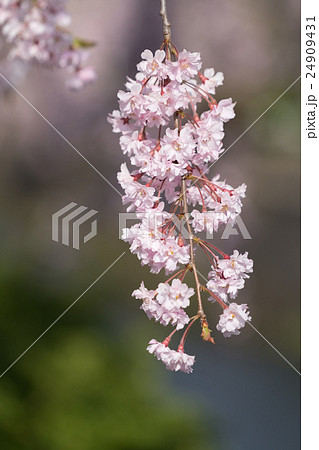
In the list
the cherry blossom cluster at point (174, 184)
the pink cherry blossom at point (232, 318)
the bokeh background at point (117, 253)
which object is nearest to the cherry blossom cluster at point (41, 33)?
the cherry blossom cluster at point (174, 184)

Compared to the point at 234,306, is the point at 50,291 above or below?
above

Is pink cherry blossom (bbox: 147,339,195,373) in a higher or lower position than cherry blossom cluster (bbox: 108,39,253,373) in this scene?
lower

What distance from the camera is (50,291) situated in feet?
6.99

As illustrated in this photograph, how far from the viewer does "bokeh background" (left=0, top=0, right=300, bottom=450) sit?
175cm

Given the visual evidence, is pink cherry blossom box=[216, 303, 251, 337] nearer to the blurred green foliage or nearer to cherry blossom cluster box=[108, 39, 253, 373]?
cherry blossom cluster box=[108, 39, 253, 373]

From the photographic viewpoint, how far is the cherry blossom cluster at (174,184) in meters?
0.79

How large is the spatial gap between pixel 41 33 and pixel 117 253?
1651 mm

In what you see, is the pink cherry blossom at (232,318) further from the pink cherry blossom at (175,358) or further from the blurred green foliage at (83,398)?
the blurred green foliage at (83,398)

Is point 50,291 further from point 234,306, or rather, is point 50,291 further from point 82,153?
point 234,306

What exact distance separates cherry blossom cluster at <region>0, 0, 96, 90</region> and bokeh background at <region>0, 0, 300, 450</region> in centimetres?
101

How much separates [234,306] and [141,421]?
3.32ft

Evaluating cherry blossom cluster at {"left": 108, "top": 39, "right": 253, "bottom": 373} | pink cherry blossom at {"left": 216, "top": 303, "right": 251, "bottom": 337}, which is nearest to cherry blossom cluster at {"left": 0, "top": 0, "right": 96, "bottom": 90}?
cherry blossom cluster at {"left": 108, "top": 39, "right": 253, "bottom": 373}

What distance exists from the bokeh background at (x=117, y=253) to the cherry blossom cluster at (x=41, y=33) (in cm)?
101
